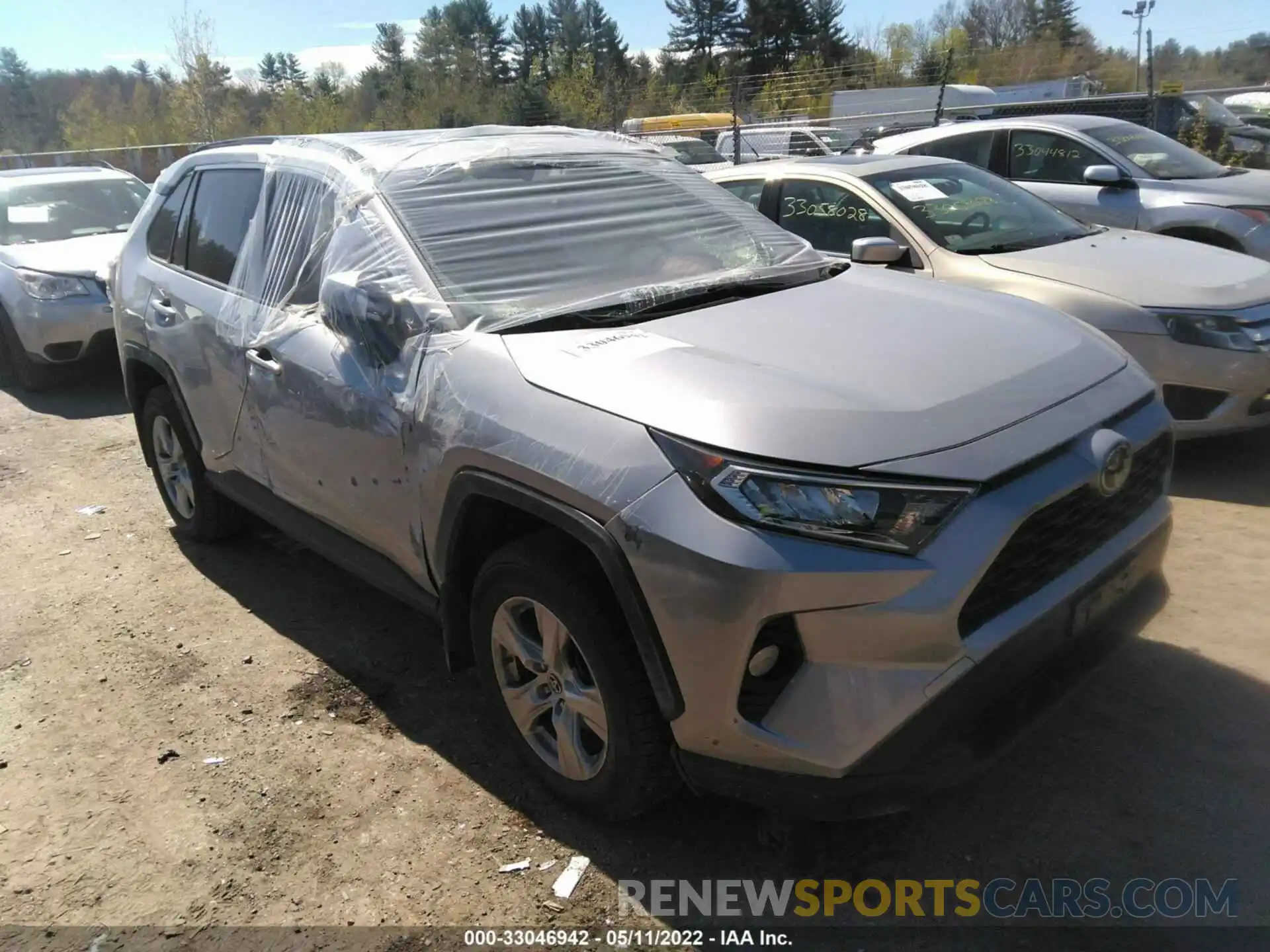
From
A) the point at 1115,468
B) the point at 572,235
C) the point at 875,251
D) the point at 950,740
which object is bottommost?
the point at 950,740

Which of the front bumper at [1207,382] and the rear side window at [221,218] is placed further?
the front bumper at [1207,382]

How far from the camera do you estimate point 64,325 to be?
303 inches

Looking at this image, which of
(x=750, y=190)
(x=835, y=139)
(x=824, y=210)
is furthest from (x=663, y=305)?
(x=835, y=139)

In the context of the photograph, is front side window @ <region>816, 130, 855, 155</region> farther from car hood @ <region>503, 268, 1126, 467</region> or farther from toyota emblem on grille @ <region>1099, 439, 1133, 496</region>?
toyota emblem on grille @ <region>1099, 439, 1133, 496</region>

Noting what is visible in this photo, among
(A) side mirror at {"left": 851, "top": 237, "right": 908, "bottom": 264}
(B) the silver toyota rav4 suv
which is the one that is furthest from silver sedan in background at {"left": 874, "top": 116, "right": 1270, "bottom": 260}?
(B) the silver toyota rav4 suv

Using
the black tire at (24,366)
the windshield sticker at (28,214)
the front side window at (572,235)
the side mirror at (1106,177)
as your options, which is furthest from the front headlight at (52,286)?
the side mirror at (1106,177)

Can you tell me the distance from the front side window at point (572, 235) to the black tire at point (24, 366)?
6327 mm

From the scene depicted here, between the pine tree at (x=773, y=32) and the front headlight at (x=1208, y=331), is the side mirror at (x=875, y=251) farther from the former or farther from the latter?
the pine tree at (x=773, y=32)

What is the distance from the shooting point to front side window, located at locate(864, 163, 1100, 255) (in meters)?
5.38

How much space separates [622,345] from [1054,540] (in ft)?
3.91

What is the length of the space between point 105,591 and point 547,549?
9.69ft

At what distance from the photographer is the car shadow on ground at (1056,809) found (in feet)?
8.18

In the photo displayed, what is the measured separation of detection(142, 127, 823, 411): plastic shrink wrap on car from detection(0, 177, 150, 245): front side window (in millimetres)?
5888

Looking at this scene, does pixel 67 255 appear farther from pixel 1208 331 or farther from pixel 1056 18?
pixel 1056 18
